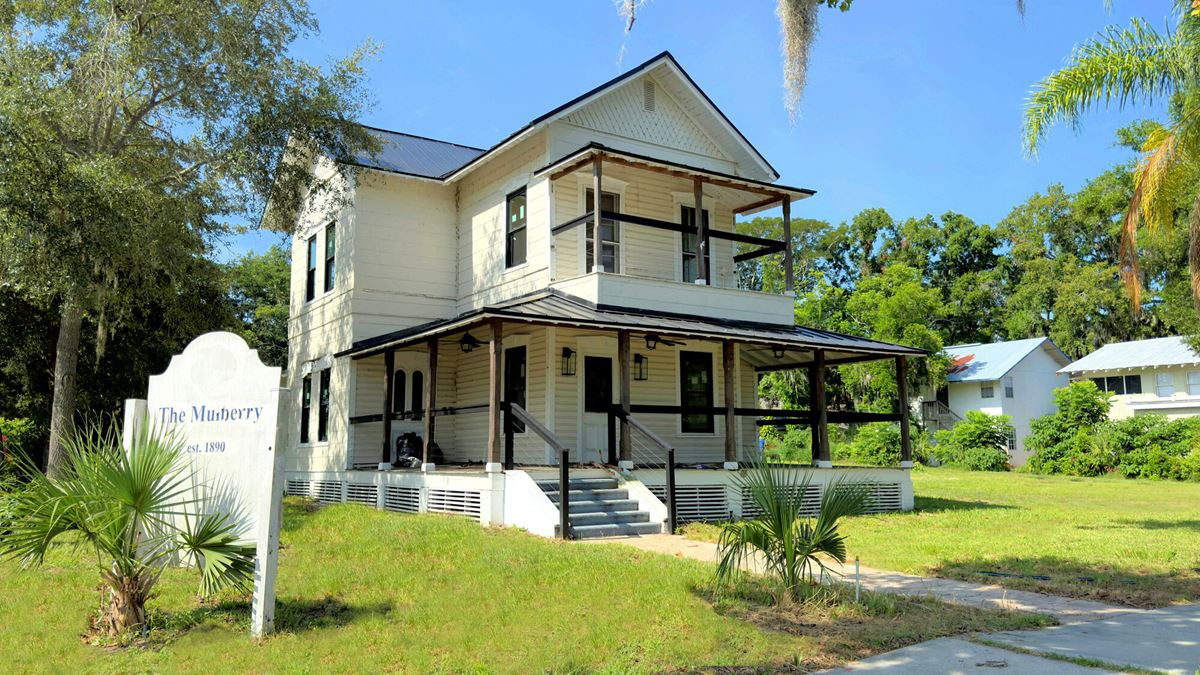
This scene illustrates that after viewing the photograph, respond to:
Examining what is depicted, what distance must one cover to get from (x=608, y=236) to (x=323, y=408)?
7585 mm

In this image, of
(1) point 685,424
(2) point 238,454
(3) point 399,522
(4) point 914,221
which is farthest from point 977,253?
(2) point 238,454

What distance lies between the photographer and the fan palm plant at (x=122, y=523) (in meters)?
6.71

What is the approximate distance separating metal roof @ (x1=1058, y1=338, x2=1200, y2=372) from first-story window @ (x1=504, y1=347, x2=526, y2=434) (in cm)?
3417

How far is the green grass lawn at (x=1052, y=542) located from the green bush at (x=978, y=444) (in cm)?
1343

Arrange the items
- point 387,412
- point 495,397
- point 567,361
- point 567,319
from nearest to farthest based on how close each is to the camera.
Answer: point 495,397
point 567,319
point 387,412
point 567,361

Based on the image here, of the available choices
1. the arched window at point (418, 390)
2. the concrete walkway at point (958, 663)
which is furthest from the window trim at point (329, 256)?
the concrete walkway at point (958, 663)

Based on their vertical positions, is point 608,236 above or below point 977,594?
above

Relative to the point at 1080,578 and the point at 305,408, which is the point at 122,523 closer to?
the point at 1080,578

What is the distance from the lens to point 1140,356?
133 feet

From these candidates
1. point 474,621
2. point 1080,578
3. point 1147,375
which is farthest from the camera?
point 1147,375

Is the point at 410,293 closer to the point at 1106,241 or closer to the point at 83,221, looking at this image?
the point at 83,221

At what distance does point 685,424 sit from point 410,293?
6.51 meters

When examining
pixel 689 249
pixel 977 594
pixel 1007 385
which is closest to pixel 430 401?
pixel 689 249

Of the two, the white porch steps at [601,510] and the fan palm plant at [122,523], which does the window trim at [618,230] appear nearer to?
the white porch steps at [601,510]
